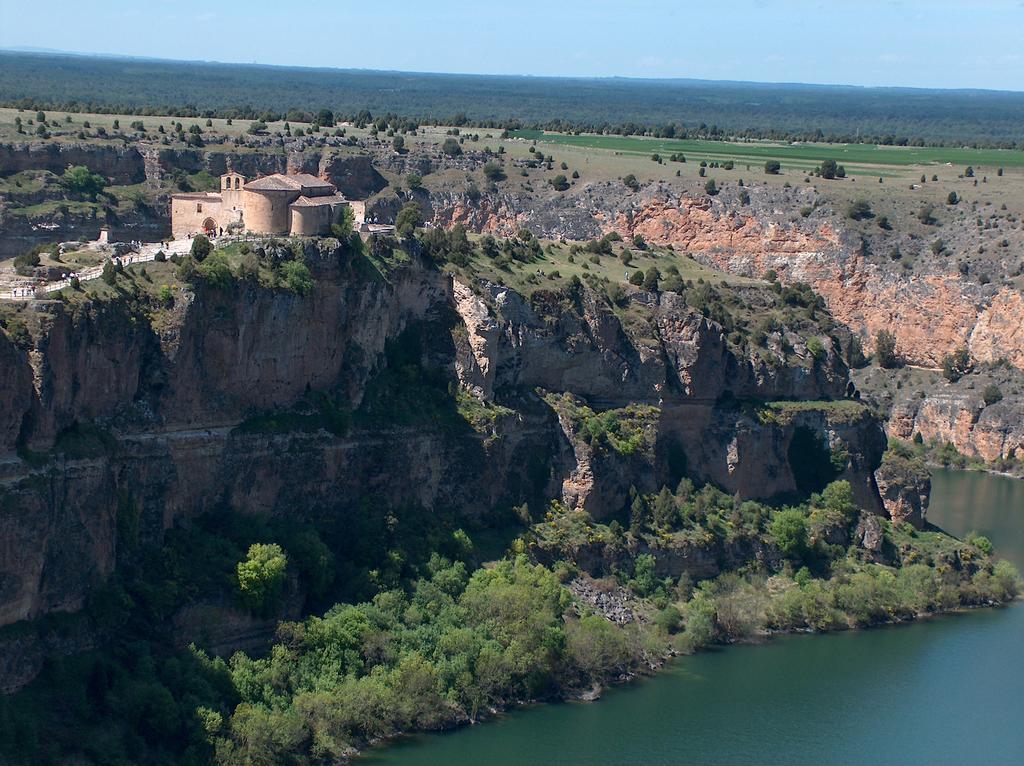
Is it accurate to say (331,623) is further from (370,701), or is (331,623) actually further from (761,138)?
(761,138)

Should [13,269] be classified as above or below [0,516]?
Answer: above

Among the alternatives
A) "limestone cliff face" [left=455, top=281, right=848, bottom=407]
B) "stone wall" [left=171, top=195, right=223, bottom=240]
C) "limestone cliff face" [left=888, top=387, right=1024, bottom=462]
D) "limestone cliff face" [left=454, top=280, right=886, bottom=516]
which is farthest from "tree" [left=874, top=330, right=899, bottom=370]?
"stone wall" [left=171, top=195, right=223, bottom=240]

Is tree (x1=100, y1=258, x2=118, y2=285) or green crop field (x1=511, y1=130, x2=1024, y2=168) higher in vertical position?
tree (x1=100, y1=258, x2=118, y2=285)

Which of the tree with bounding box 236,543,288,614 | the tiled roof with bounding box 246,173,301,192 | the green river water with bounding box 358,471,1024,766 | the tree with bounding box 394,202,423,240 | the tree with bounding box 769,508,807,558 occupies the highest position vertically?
the tiled roof with bounding box 246,173,301,192

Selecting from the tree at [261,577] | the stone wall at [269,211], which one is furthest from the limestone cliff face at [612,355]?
the tree at [261,577]

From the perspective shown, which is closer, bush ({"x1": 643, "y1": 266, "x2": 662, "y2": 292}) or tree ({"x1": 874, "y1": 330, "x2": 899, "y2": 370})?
bush ({"x1": 643, "y1": 266, "x2": 662, "y2": 292})

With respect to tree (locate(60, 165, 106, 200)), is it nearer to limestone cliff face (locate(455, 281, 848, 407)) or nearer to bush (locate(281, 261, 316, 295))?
limestone cliff face (locate(455, 281, 848, 407))

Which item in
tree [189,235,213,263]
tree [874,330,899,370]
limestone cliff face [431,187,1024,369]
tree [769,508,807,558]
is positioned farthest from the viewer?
tree [874,330,899,370]

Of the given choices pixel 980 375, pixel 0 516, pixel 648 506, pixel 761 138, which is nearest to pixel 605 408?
pixel 648 506
